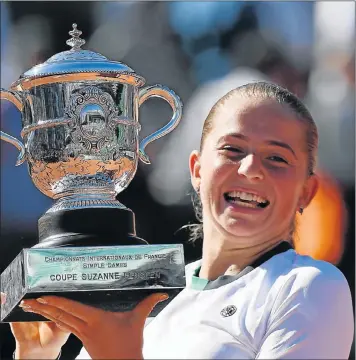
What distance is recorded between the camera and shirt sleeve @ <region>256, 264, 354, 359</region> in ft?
4.58

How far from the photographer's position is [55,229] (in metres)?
1.54

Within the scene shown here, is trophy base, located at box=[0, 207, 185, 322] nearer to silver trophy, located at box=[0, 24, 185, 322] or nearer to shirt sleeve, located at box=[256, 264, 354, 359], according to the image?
silver trophy, located at box=[0, 24, 185, 322]

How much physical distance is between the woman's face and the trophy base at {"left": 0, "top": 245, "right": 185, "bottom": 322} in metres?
0.13

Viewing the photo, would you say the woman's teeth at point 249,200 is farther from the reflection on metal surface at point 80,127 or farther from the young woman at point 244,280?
the reflection on metal surface at point 80,127

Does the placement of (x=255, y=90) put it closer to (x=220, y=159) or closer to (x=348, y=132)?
(x=220, y=159)

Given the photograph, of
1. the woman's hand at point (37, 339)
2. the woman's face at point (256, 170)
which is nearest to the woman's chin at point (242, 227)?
the woman's face at point (256, 170)

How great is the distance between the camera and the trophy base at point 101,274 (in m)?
1.41

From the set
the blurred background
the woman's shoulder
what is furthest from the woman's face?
the blurred background

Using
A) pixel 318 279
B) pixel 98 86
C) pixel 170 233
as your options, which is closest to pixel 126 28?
pixel 170 233

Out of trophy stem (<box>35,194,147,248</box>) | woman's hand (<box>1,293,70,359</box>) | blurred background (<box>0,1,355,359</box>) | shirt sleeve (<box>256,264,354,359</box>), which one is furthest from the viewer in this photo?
blurred background (<box>0,1,355,359</box>)

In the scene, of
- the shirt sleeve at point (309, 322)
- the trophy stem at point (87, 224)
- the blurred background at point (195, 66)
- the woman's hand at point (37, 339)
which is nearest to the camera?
the shirt sleeve at point (309, 322)

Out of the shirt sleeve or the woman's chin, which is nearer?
the shirt sleeve

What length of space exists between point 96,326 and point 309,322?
1.02 feet

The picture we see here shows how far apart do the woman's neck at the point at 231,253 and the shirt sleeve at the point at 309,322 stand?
14cm
